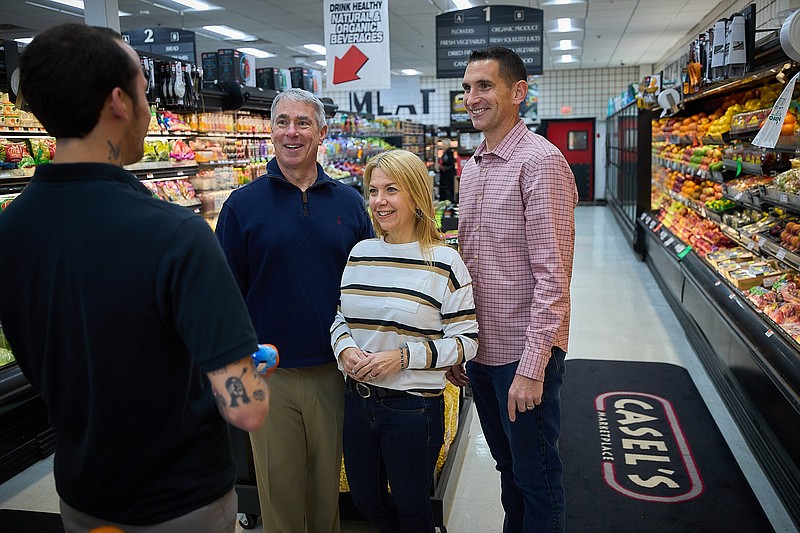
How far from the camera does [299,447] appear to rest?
2293 mm

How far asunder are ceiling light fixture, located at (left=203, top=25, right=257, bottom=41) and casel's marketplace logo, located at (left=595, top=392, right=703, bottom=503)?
10509mm

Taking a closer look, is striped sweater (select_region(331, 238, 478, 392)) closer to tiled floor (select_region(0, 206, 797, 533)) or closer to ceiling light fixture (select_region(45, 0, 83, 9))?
tiled floor (select_region(0, 206, 797, 533))

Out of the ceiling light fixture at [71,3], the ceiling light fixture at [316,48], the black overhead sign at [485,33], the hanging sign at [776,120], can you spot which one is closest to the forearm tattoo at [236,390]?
the hanging sign at [776,120]

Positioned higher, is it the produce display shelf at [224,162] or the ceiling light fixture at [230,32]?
the ceiling light fixture at [230,32]

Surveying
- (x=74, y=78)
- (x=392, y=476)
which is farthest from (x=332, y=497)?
(x=74, y=78)

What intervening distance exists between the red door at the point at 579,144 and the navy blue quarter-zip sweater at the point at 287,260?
675 inches

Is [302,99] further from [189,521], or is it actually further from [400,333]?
[189,521]

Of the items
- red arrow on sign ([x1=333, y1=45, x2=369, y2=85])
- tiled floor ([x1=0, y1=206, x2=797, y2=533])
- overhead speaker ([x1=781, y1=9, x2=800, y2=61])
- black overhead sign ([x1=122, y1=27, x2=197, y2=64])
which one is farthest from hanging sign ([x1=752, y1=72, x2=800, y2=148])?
black overhead sign ([x1=122, y1=27, x2=197, y2=64])

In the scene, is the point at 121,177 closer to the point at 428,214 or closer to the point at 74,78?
the point at 74,78

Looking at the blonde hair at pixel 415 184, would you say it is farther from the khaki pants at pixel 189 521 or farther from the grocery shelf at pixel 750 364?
the grocery shelf at pixel 750 364

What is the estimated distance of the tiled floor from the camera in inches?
118

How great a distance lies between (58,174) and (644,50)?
1630 centimetres

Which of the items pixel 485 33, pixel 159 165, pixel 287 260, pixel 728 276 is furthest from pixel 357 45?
pixel 287 260

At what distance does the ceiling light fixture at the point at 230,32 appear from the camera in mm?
12250
